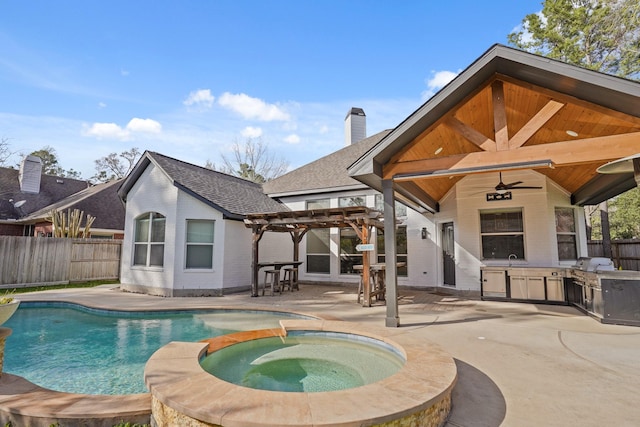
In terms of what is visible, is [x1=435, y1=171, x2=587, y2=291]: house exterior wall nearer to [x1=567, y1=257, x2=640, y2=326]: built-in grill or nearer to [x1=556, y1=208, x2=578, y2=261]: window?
[x1=556, y1=208, x2=578, y2=261]: window

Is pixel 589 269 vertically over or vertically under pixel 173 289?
over

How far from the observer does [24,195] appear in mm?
19984

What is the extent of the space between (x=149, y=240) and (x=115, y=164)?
29.7 meters

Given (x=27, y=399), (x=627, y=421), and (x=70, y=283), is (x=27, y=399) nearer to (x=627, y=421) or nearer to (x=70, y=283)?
(x=627, y=421)

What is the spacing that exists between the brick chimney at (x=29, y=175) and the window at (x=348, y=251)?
21491 millimetres

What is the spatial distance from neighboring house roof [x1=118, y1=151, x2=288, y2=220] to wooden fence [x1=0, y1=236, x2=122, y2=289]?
3520 millimetres

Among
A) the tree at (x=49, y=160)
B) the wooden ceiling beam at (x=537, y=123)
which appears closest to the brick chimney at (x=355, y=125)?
the wooden ceiling beam at (x=537, y=123)

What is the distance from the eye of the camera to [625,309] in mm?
5746

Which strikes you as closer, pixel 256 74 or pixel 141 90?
pixel 141 90

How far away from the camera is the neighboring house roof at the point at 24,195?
1916cm

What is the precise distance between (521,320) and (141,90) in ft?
45.7

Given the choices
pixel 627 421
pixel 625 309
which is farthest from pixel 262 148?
pixel 627 421

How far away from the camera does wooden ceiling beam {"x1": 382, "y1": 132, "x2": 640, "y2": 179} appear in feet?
14.2

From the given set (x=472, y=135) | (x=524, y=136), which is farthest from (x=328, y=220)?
(x=524, y=136)
